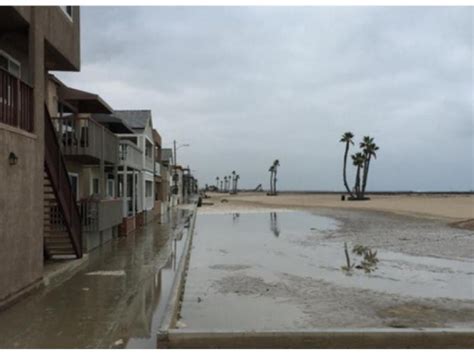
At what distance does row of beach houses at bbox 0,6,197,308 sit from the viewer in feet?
27.5

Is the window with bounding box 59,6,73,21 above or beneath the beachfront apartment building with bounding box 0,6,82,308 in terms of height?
above

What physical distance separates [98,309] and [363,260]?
8.91m

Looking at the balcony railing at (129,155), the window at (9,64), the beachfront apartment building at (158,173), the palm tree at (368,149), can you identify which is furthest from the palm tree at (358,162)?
the window at (9,64)

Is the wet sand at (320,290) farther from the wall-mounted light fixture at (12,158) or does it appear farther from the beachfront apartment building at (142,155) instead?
the beachfront apartment building at (142,155)

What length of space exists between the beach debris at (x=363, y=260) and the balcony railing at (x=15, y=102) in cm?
809


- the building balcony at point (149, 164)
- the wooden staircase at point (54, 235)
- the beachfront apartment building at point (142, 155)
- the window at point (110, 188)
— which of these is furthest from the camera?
the building balcony at point (149, 164)

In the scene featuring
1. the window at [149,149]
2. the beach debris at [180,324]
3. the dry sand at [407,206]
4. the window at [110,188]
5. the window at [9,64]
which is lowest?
the beach debris at [180,324]

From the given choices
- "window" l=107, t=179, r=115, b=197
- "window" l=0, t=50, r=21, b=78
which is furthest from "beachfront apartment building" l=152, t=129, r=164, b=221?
"window" l=0, t=50, r=21, b=78

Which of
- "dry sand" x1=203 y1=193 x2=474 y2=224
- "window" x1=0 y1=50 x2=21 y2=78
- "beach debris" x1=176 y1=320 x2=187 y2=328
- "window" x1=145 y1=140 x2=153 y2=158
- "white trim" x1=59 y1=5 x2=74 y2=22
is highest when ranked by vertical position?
"white trim" x1=59 y1=5 x2=74 y2=22

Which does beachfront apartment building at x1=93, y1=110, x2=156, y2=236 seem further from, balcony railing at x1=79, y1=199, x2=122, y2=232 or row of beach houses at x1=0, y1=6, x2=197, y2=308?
balcony railing at x1=79, y1=199, x2=122, y2=232

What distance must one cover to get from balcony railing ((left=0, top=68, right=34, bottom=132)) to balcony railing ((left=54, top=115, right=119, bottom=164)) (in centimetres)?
604

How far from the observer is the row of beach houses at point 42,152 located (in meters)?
8.38

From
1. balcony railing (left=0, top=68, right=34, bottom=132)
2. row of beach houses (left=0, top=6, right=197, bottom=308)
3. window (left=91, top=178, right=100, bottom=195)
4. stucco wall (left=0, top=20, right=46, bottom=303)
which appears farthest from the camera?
window (left=91, top=178, right=100, bottom=195)

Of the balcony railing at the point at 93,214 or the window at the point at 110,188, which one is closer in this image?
the balcony railing at the point at 93,214
